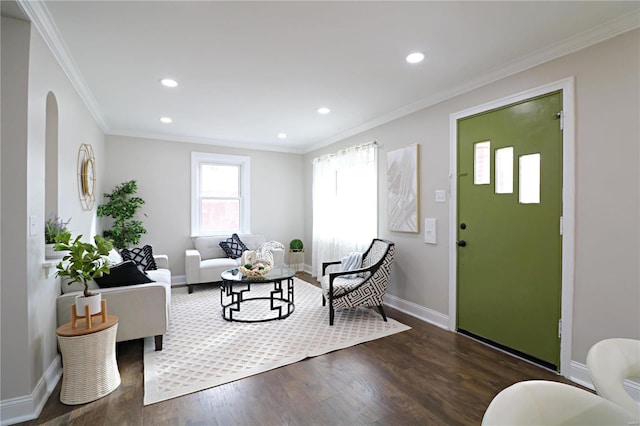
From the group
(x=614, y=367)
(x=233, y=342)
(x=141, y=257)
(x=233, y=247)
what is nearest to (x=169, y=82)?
(x=141, y=257)

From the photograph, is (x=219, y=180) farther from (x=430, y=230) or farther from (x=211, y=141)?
(x=430, y=230)

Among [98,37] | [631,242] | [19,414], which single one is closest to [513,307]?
[631,242]

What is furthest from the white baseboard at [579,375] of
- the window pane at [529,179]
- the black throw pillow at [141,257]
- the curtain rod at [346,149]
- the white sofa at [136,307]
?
the black throw pillow at [141,257]

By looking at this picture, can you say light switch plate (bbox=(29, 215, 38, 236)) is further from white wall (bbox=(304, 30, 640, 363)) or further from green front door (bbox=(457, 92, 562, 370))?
white wall (bbox=(304, 30, 640, 363))

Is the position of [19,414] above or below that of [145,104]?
below

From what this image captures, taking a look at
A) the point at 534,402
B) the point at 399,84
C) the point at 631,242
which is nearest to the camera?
the point at 534,402

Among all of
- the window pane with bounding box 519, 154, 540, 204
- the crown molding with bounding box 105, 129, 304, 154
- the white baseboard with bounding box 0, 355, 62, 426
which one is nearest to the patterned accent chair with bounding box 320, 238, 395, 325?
the window pane with bounding box 519, 154, 540, 204

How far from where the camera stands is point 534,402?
2.72 ft

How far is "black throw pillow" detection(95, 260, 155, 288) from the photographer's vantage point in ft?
8.78

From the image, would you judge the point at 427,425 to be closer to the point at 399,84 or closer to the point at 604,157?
the point at 604,157

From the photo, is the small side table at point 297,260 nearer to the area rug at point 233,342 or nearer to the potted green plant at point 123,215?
the area rug at point 233,342

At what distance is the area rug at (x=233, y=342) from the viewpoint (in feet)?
7.73

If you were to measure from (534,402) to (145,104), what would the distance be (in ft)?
14.6

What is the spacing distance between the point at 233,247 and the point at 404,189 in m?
3.12
